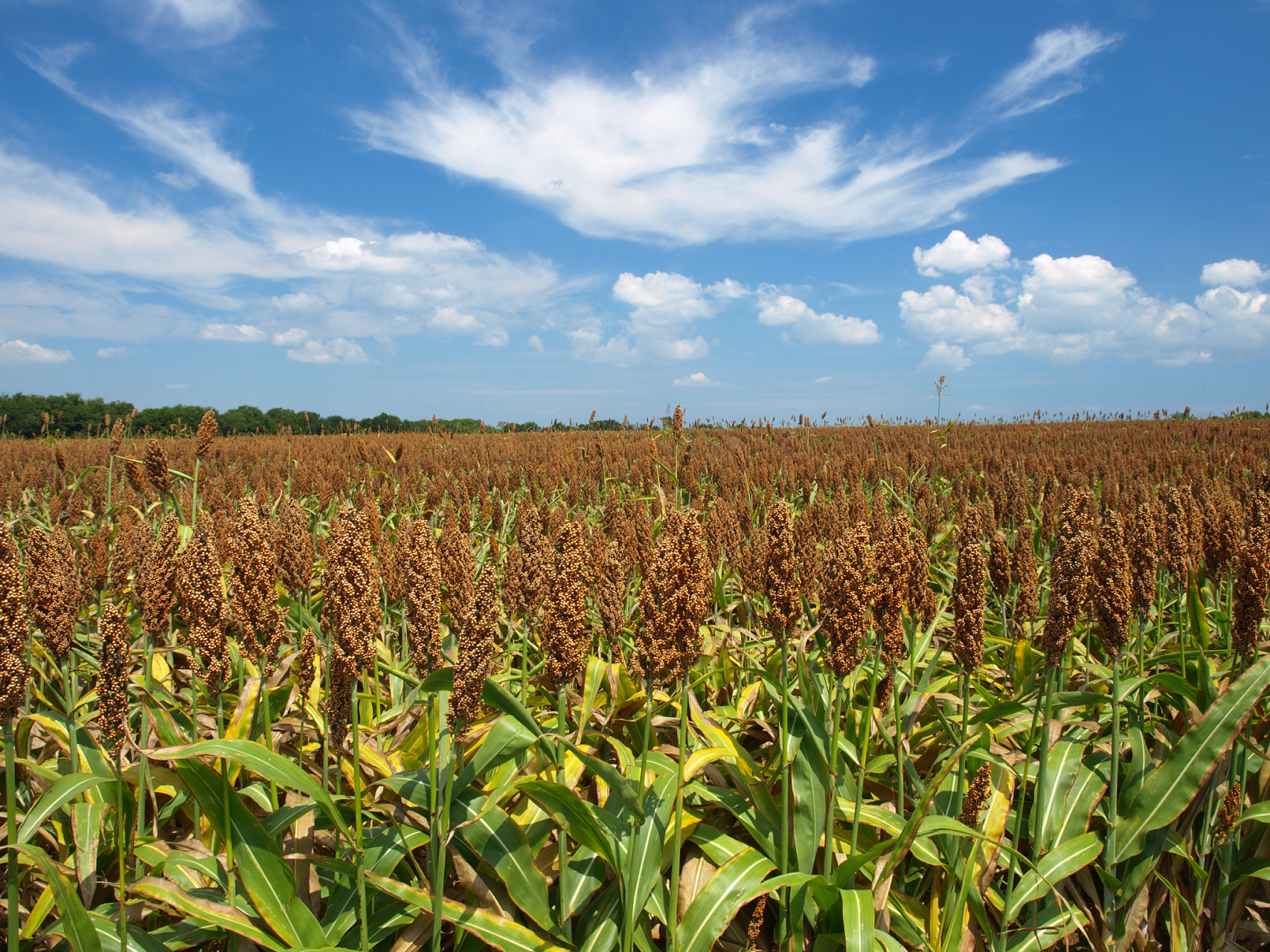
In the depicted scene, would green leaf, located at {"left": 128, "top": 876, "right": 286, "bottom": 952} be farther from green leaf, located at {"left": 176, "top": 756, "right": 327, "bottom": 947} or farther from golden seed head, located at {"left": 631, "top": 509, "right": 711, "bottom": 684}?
golden seed head, located at {"left": 631, "top": 509, "right": 711, "bottom": 684}

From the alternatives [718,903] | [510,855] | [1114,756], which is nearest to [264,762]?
[510,855]

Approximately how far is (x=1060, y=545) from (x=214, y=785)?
125 inches

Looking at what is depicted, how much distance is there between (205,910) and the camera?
1.79 metres

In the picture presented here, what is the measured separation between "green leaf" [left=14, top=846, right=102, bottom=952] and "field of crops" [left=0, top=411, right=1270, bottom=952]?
0.04 feet

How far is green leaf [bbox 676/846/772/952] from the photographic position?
6.15 ft

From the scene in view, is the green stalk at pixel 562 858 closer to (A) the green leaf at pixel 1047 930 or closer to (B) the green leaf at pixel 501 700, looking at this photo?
(B) the green leaf at pixel 501 700

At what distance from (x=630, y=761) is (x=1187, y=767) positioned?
214 cm

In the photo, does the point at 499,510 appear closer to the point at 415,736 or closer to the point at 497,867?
the point at 415,736

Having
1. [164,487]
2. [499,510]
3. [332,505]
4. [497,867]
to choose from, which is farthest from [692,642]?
[499,510]

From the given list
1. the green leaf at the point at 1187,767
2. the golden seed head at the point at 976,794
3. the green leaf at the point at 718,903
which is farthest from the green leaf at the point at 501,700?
the green leaf at the point at 1187,767

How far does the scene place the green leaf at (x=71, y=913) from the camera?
1427 mm

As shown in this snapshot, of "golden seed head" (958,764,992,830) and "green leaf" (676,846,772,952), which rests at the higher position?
"golden seed head" (958,764,992,830)

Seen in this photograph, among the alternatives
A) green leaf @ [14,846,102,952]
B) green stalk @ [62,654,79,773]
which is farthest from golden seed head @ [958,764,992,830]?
green stalk @ [62,654,79,773]

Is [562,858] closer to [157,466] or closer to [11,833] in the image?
[11,833]
